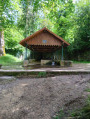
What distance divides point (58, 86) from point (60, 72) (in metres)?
1.47

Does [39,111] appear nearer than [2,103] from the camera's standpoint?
Yes

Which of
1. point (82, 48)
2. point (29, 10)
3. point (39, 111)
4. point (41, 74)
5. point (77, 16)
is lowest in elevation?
point (39, 111)

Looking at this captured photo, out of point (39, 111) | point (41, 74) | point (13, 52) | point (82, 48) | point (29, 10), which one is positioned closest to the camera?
point (39, 111)

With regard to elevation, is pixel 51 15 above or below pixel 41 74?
above

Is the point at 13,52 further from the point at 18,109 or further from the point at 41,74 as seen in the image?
the point at 18,109

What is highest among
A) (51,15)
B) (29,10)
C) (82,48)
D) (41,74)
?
(29,10)

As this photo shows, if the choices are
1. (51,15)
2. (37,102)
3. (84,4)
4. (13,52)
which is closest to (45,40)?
(51,15)

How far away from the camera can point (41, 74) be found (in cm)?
461

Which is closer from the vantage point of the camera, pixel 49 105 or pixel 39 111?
pixel 39 111

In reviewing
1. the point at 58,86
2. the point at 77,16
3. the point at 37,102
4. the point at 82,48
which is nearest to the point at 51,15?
the point at 58,86

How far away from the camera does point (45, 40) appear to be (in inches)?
344

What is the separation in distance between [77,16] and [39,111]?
1692cm

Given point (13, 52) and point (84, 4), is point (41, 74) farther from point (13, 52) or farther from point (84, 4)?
point (13, 52)

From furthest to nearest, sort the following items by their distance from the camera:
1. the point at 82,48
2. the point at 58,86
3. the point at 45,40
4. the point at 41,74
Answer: the point at 82,48, the point at 45,40, the point at 41,74, the point at 58,86
